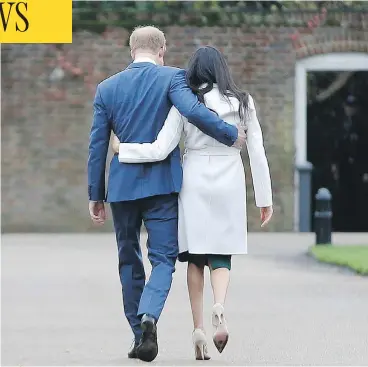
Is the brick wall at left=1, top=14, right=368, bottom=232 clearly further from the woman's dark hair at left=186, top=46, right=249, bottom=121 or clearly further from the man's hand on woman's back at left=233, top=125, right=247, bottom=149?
the man's hand on woman's back at left=233, top=125, right=247, bottom=149

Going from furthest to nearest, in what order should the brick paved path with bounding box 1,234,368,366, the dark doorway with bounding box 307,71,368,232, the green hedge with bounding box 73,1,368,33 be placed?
the dark doorway with bounding box 307,71,368,232
the green hedge with bounding box 73,1,368,33
the brick paved path with bounding box 1,234,368,366

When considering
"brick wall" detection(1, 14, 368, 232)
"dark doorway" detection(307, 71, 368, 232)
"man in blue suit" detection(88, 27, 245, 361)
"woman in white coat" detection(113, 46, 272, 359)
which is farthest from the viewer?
"dark doorway" detection(307, 71, 368, 232)

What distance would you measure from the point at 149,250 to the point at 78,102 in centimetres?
1331

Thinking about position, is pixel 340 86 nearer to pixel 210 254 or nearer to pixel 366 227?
pixel 366 227

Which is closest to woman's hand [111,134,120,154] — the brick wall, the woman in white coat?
the woman in white coat

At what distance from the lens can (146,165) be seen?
728 centimetres

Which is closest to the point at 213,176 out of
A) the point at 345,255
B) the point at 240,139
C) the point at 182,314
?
the point at 240,139

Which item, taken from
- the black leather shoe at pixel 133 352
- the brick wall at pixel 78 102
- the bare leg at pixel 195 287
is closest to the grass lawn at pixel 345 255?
the brick wall at pixel 78 102

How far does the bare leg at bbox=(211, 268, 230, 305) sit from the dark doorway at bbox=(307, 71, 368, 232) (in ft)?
44.2

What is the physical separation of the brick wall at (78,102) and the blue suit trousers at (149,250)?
13031 millimetres

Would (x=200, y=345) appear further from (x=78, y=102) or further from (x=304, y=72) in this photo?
(x=304, y=72)

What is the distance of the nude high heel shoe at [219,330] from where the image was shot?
23.1ft

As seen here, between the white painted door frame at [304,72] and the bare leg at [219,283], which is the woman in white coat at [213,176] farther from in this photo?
the white painted door frame at [304,72]

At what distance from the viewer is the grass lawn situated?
1334 centimetres
